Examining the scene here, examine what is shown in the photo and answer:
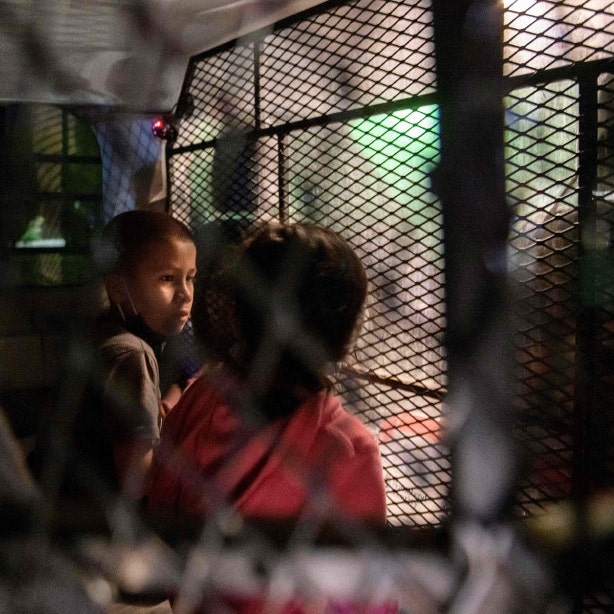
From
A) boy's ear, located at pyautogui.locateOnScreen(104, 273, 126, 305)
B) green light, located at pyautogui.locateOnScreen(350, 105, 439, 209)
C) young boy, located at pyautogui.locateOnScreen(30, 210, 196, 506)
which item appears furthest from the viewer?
green light, located at pyautogui.locateOnScreen(350, 105, 439, 209)

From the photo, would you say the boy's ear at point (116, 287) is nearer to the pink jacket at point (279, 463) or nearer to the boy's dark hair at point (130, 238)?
the boy's dark hair at point (130, 238)

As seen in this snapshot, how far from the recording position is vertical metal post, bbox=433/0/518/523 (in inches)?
18.9

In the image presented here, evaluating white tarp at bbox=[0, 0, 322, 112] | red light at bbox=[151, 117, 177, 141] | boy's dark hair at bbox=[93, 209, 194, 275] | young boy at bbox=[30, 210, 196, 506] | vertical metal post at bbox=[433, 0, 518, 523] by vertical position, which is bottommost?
young boy at bbox=[30, 210, 196, 506]

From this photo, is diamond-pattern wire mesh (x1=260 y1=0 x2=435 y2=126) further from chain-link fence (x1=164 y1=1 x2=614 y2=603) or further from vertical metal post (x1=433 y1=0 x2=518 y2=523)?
vertical metal post (x1=433 y1=0 x2=518 y2=523)

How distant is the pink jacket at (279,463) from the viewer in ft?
3.06

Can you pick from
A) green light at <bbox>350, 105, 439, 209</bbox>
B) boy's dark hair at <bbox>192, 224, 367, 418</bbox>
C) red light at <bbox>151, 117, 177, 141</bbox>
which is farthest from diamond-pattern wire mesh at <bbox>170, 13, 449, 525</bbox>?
boy's dark hair at <bbox>192, 224, 367, 418</bbox>

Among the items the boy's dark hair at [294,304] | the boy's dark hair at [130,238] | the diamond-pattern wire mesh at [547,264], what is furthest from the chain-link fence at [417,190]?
the boy's dark hair at [294,304]

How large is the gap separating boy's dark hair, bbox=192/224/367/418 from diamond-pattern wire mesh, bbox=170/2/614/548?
452mm

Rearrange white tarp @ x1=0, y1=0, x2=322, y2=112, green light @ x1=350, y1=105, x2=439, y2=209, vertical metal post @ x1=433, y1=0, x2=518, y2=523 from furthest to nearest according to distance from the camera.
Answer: green light @ x1=350, y1=105, x2=439, y2=209 → white tarp @ x1=0, y1=0, x2=322, y2=112 → vertical metal post @ x1=433, y1=0, x2=518, y2=523

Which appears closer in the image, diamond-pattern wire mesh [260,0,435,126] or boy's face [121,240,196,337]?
boy's face [121,240,196,337]

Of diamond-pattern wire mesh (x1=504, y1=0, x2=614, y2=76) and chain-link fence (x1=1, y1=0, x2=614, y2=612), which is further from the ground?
diamond-pattern wire mesh (x1=504, y1=0, x2=614, y2=76)

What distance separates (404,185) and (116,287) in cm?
93

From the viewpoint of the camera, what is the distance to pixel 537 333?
1.79 m

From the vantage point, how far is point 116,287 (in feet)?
5.09
